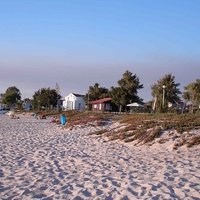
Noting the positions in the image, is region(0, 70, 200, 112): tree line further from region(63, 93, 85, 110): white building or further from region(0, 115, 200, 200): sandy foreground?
region(0, 115, 200, 200): sandy foreground

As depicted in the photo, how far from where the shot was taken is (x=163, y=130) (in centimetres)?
1731

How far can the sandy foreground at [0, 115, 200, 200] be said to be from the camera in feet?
24.9

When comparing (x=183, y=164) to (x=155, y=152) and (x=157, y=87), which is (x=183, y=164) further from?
(x=157, y=87)

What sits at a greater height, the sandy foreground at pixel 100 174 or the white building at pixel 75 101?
the white building at pixel 75 101

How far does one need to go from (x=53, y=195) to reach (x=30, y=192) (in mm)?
555

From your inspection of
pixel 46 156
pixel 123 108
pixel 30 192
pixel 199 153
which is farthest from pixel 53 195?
pixel 123 108

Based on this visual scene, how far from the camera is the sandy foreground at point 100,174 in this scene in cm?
759

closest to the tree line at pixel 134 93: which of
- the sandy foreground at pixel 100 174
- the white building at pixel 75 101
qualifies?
the white building at pixel 75 101

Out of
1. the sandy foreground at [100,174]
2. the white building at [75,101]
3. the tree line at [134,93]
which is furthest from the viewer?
the white building at [75,101]

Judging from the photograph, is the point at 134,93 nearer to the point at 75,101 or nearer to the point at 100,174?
the point at 75,101

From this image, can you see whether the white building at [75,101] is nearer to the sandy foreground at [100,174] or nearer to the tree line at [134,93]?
the tree line at [134,93]

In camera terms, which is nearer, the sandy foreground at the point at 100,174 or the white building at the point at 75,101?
the sandy foreground at the point at 100,174

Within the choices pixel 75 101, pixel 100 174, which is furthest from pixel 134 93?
pixel 100 174

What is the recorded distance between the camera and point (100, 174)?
974cm
